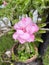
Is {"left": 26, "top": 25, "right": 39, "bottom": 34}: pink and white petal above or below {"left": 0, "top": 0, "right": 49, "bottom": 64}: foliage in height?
below

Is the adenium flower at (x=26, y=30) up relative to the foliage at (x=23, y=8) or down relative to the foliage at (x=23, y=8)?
down

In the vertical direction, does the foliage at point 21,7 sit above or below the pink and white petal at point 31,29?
above

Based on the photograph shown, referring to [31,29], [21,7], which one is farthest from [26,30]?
[21,7]

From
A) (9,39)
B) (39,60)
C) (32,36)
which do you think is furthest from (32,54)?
(9,39)

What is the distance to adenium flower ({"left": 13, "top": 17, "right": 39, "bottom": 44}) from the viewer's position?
1086 millimetres

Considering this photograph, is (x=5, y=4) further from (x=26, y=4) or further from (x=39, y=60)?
(x=39, y=60)

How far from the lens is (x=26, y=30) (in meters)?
1.09

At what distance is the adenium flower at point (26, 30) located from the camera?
3.56 ft

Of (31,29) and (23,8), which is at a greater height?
(23,8)

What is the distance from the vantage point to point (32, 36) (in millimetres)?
1100

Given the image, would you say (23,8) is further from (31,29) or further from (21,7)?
(31,29)

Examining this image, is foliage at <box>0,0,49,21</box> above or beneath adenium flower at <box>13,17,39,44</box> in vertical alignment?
above

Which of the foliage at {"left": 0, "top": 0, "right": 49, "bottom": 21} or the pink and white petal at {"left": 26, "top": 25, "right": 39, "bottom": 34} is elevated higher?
the foliage at {"left": 0, "top": 0, "right": 49, "bottom": 21}

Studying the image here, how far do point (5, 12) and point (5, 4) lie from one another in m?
0.06
